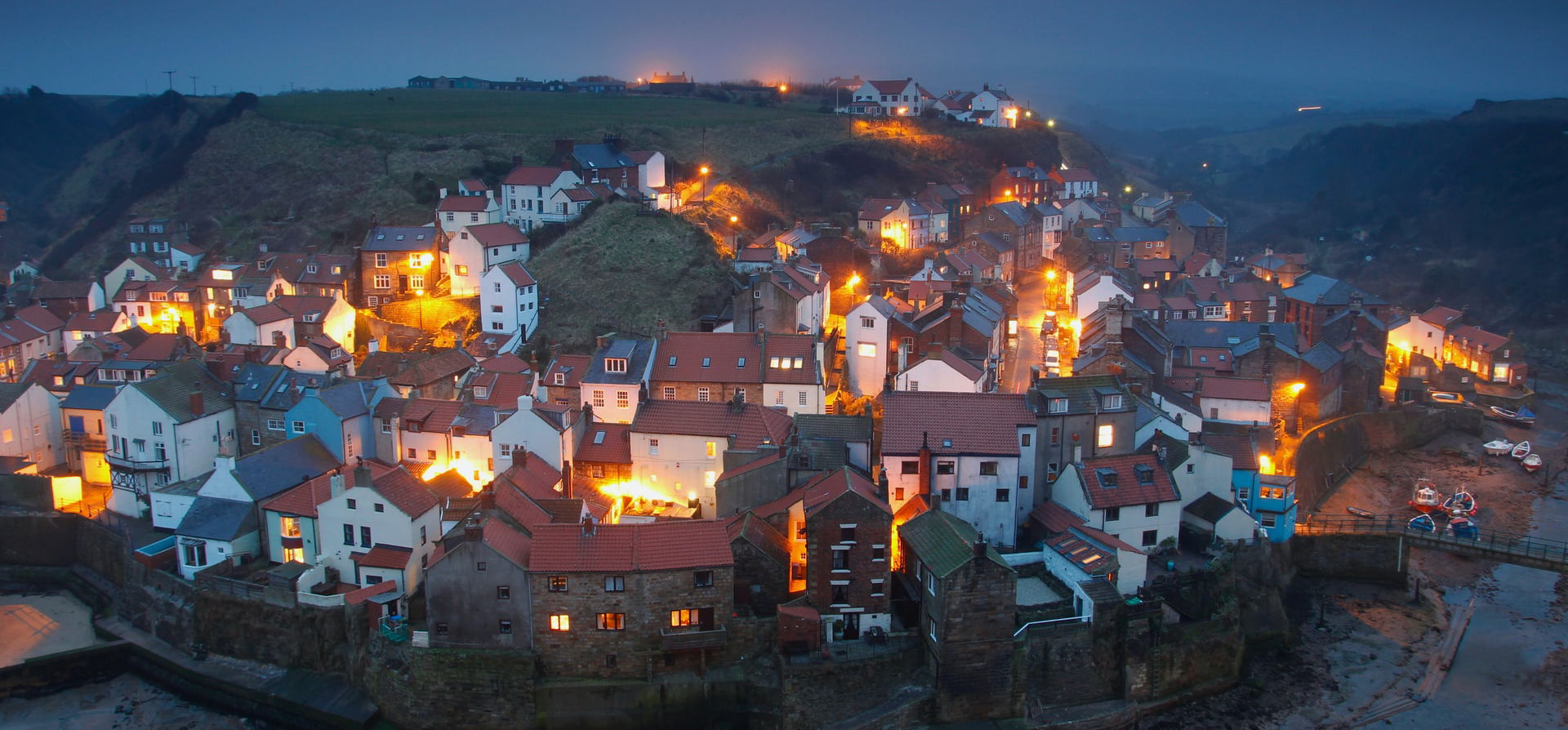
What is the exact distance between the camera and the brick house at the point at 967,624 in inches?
1022

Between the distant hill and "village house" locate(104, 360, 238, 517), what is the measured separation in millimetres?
80146

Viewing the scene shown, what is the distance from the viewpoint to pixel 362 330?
172ft

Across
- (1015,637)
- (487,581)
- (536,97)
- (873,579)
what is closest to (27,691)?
(487,581)

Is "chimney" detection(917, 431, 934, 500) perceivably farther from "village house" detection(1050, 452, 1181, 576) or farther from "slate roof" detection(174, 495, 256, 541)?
"slate roof" detection(174, 495, 256, 541)

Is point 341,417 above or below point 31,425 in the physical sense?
above

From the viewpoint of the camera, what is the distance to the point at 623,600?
86.7 ft

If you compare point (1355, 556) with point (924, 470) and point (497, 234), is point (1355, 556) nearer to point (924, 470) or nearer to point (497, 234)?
point (924, 470)

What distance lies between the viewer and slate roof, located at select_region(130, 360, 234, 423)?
121 ft

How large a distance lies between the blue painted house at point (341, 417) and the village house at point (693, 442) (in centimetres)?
984

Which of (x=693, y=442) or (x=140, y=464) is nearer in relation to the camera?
(x=693, y=442)

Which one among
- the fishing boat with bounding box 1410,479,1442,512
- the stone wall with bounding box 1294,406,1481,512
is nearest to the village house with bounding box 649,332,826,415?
the stone wall with bounding box 1294,406,1481,512

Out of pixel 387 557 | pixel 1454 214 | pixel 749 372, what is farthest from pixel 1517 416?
pixel 1454 214

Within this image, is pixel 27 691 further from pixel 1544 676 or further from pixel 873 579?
Answer: pixel 1544 676

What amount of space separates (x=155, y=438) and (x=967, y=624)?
28599mm
